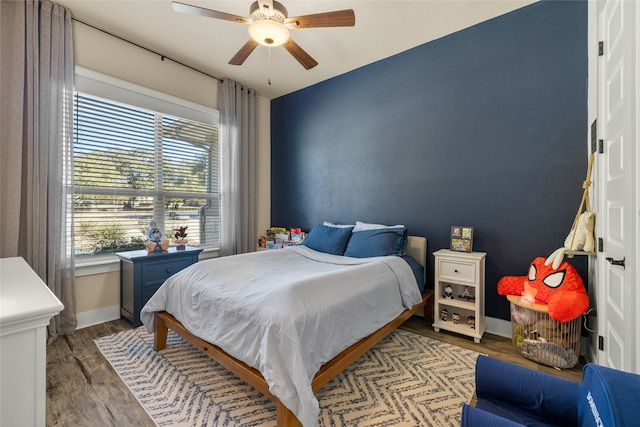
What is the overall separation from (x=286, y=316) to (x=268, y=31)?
1946mm

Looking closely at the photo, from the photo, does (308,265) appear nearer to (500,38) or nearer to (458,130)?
(458,130)

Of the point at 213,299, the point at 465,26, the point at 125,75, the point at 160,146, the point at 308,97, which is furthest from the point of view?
the point at 308,97

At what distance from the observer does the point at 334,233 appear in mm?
3061

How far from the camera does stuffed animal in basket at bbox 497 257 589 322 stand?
6.09ft

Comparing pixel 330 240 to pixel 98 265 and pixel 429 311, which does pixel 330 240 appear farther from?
pixel 98 265

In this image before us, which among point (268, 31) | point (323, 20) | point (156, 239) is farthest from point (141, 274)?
point (323, 20)

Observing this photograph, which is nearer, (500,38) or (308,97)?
(500,38)

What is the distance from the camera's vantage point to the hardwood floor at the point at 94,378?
59.2 inches

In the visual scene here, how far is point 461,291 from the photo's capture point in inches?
103

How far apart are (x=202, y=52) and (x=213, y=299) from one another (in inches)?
108

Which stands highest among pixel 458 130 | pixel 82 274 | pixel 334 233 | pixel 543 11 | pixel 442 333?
pixel 543 11

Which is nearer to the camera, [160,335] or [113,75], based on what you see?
[160,335]

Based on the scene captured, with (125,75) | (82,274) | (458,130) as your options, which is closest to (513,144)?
(458,130)

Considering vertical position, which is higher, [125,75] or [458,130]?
[125,75]
